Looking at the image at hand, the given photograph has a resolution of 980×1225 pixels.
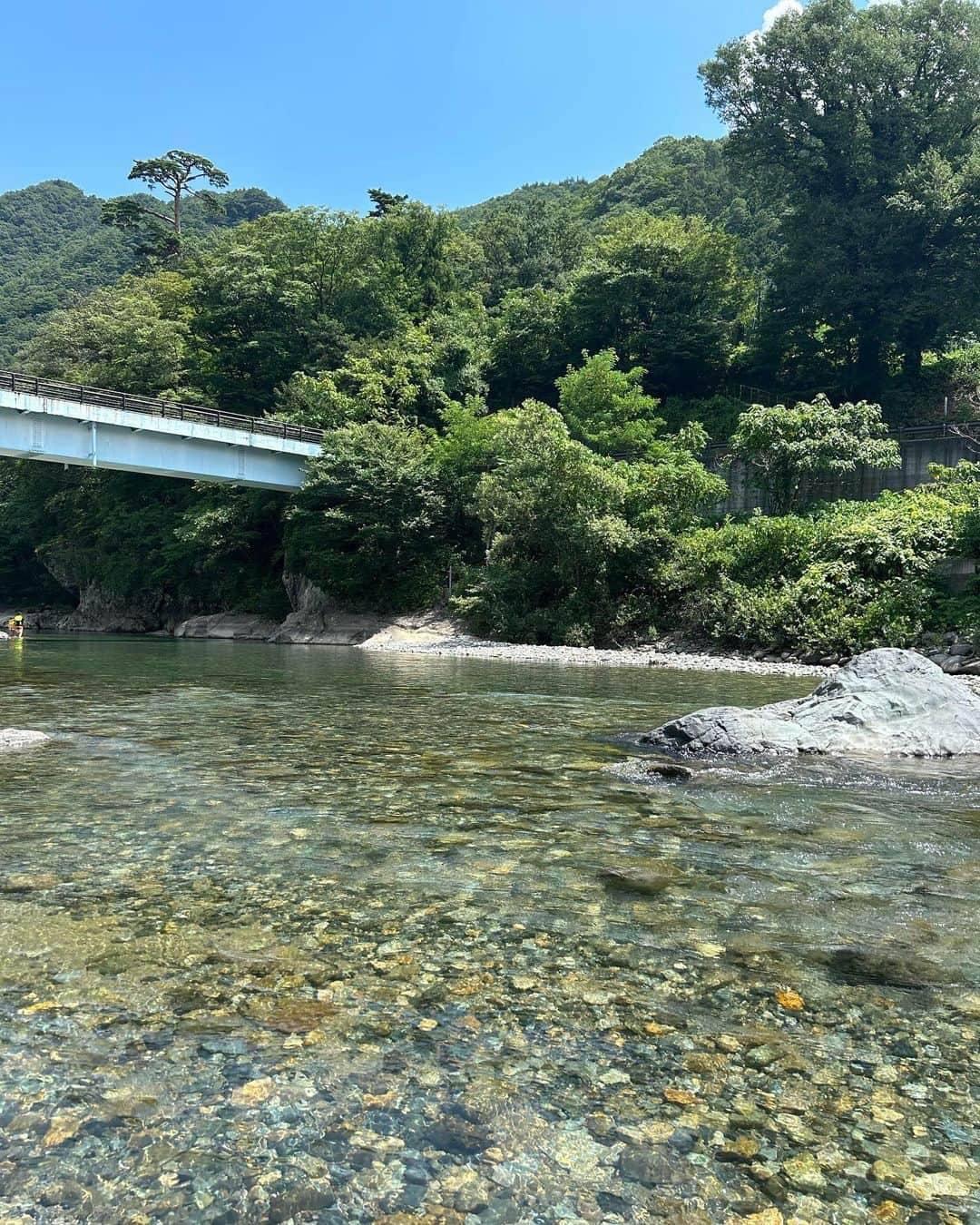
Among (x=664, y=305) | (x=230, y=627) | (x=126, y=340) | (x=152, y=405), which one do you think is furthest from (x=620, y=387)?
(x=126, y=340)

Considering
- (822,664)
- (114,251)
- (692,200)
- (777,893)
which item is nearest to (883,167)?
(822,664)

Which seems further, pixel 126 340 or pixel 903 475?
pixel 126 340

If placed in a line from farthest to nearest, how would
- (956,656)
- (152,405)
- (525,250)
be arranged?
(525,250) < (152,405) < (956,656)

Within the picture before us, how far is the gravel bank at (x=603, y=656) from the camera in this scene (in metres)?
23.2

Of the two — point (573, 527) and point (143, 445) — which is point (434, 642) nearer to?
point (573, 527)

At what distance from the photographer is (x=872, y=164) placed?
40875 mm

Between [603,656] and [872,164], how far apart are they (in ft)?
103

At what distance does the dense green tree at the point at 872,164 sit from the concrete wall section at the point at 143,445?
27.7 m

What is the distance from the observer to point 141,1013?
366 cm

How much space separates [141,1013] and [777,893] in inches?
147

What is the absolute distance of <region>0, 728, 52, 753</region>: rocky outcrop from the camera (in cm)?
974

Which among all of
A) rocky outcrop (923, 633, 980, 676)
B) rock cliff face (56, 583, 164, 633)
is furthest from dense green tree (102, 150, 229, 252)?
rocky outcrop (923, 633, 980, 676)

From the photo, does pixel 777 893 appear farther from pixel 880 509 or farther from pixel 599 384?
pixel 599 384

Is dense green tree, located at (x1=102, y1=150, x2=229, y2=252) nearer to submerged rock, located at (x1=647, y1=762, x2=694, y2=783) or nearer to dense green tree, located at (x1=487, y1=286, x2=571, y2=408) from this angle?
dense green tree, located at (x1=487, y1=286, x2=571, y2=408)
